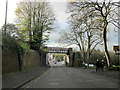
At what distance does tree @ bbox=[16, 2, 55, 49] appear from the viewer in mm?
41281

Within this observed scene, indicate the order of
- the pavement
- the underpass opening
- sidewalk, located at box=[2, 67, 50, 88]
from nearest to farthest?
1. sidewalk, located at box=[2, 67, 50, 88]
2. the pavement
3. the underpass opening

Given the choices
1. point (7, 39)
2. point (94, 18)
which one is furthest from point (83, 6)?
point (7, 39)

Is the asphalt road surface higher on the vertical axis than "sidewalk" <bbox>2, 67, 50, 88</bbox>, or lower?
lower

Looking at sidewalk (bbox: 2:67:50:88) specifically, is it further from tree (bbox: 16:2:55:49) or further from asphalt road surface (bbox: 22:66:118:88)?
tree (bbox: 16:2:55:49)

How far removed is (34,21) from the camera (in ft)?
144

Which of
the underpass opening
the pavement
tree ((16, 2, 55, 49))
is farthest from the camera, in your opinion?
the underpass opening

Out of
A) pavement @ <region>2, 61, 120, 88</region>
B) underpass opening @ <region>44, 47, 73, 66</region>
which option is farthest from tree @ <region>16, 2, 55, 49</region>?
pavement @ <region>2, 61, 120, 88</region>

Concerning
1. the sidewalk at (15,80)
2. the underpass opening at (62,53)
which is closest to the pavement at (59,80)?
the sidewalk at (15,80)

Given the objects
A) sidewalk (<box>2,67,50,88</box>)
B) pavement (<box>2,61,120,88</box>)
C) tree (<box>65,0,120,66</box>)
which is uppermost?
tree (<box>65,0,120,66</box>)

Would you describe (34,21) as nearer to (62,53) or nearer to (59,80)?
(59,80)

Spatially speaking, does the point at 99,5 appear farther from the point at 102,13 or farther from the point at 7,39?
the point at 7,39

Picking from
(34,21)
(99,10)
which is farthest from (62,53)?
(99,10)

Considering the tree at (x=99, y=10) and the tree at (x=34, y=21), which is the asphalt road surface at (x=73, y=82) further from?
the tree at (x=34, y=21)

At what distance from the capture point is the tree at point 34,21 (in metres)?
41.3
